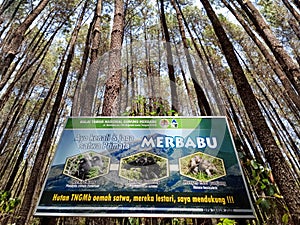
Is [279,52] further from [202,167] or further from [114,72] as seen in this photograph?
[114,72]

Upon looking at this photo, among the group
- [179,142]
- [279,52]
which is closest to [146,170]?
[179,142]

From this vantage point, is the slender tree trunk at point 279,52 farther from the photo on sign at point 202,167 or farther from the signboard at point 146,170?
the photo on sign at point 202,167

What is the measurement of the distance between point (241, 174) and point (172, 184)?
45 centimetres

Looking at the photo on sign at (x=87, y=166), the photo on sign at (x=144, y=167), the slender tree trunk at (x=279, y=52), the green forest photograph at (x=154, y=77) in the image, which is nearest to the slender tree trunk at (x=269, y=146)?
the green forest photograph at (x=154, y=77)

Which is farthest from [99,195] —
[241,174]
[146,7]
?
[146,7]

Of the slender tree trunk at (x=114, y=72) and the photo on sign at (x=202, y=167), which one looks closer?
the photo on sign at (x=202, y=167)

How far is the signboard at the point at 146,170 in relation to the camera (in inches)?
53.8

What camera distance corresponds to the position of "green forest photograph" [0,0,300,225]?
1633mm

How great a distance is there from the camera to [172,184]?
1465 millimetres

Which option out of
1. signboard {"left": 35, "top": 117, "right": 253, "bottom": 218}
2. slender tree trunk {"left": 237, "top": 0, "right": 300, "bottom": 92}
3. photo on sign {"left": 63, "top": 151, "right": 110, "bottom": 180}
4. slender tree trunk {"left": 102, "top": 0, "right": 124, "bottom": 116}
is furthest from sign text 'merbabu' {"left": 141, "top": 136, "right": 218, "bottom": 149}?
slender tree trunk {"left": 237, "top": 0, "right": 300, "bottom": 92}

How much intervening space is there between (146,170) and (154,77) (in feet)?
14.7

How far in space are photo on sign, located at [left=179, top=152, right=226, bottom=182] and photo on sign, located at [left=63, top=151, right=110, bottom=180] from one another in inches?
20.5

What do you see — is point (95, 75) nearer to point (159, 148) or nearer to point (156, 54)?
point (159, 148)

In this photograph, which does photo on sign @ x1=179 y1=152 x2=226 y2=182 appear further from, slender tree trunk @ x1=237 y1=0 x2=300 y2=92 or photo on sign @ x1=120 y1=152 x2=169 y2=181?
slender tree trunk @ x1=237 y1=0 x2=300 y2=92
